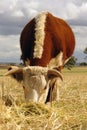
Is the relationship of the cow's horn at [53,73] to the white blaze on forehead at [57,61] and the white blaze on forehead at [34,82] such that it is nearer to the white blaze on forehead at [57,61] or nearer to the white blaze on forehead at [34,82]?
the white blaze on forehead at [34,82]

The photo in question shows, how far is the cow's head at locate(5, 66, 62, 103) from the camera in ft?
32.8

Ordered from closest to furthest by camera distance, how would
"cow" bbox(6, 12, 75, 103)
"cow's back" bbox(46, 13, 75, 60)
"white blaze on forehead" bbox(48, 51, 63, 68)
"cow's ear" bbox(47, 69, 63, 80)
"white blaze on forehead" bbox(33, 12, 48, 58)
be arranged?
"cow" bbox(6, 12, 75, 103), "cow's ear" bbox(47, 69, 63, 80), "white blaze on forehead" bbox(33, 12, 48, 58), "white blaze on forehead" bbox(48, 51, 63, 68), "cow's back" bbox(46, 13, 75, 60)

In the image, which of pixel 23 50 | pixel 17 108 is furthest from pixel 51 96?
pixel 17 108

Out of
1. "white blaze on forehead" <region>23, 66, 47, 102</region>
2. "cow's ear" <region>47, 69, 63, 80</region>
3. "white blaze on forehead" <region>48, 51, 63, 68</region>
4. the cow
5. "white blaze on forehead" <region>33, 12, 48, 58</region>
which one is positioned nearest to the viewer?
"white blaze on forehead" <region>23, 66, 47, 102</region>

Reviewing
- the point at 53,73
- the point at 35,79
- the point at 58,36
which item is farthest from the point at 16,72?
the point at 58,36

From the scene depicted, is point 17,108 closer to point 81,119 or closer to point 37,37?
point 81,119

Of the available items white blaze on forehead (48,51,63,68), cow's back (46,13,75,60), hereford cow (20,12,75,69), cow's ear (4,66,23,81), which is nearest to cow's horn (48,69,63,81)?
hereford cow (20,12,75,69)

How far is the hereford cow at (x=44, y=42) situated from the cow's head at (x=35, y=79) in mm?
519

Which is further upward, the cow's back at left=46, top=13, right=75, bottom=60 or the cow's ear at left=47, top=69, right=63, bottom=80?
the cow's back at left=46, top=13, right=75, bottom=60

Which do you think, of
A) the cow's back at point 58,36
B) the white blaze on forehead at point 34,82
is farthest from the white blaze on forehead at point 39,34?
the white blaze on forehead at point 34,82

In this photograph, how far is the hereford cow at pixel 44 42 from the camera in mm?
11320

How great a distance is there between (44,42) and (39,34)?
13.3 inches

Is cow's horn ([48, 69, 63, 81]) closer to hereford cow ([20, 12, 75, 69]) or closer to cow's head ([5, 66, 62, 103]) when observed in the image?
cow's head ([5, 66, 62, 103])

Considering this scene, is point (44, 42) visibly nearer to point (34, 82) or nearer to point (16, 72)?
point (16, 72)
